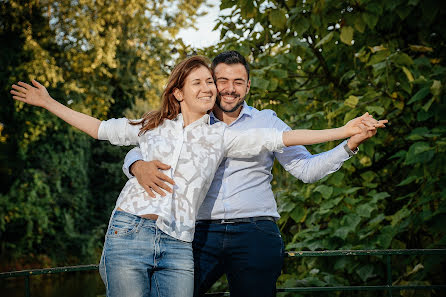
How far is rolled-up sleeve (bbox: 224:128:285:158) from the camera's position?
2.21m

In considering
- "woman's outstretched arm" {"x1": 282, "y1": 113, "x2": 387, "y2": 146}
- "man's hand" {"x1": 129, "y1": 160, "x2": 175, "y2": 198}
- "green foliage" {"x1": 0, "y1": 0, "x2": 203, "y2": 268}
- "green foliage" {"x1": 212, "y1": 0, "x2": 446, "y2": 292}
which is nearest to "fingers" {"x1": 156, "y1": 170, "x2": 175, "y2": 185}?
"man's hand" {"x1": 129, "y1": 160, "x2": 175, "y2": 198}

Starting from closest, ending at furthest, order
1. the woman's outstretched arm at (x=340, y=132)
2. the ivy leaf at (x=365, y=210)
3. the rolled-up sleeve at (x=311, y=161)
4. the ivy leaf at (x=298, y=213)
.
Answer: the woman's outstretched arm at (x=340, y=132), the rolled-up sleeve at (x=311, y=161), the ivy leaf at (x=365, y=210), the ivy leaf at (x=298, y=213)

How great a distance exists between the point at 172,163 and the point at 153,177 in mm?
126

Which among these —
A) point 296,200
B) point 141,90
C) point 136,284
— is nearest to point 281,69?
point 296,200

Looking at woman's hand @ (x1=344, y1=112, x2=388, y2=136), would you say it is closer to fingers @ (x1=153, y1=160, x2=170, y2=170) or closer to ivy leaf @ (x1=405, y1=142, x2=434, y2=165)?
fingers @ (x1=153, y1=160, x2=170, y2=170)

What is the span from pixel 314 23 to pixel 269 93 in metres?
0.67

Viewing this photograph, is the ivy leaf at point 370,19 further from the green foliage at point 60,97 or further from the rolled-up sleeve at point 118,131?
the green foliage at point 60,97

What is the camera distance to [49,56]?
1201 centimetres

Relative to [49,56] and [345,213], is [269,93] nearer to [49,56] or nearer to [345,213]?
[345,213]

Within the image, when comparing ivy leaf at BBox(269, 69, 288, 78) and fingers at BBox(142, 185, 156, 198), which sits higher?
ivy leaf at BBox(269, 69, 288, 78)

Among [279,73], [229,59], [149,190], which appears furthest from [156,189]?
[279,73]

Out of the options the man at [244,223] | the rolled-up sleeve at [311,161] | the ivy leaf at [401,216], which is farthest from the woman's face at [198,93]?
the ivy leaf at [401,216]

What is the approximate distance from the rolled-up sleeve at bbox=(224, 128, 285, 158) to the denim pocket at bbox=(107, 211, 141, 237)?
0.52 m

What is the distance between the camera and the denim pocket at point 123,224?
77.9 inches
